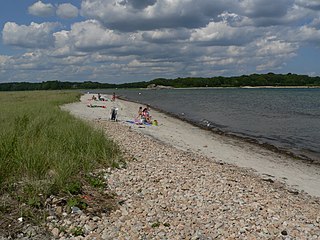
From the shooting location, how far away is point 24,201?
19.6 feet

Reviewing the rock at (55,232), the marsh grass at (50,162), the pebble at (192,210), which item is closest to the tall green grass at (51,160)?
the marsh grass at (50,162)

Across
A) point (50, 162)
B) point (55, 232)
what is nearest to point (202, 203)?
point (55, 232)

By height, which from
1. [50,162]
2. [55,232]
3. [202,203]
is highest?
[50,162]

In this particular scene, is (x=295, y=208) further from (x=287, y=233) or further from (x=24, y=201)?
(x=24, y=201)

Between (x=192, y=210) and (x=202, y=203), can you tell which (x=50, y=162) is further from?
(x=202, y=203)

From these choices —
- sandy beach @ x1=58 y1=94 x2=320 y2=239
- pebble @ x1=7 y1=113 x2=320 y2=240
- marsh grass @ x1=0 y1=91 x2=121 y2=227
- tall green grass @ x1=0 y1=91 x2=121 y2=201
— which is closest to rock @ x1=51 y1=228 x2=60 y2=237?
pebble @ x1=7 y1=113 x2=320 y2=240

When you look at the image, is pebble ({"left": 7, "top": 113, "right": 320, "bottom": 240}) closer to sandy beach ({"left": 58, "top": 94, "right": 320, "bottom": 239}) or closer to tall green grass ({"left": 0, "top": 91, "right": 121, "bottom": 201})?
sandy beach ({"left": 58, "top": 94, "right": 320, "bottom": 239})

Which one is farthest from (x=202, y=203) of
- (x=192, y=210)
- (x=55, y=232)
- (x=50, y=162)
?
(x=50, y=162)

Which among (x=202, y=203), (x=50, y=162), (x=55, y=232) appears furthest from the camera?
(x=50, y=162)

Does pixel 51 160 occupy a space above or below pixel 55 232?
above

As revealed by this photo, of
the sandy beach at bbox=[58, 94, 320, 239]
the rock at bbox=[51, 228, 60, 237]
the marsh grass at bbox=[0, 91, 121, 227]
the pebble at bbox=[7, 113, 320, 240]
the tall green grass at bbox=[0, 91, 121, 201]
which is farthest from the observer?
Answer: the tall green grass at bbox=[0, 91, 121, 201]

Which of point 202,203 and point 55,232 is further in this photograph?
point 202,203

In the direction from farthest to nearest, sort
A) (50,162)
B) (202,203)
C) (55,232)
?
(50,162), (202,203), (55,232)

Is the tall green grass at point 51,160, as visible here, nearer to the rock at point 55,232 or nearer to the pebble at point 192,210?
the pebble at point 192,210
